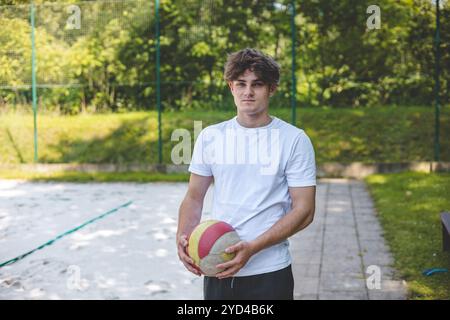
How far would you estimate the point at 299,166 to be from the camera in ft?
8.76

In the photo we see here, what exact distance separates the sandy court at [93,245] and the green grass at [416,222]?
171cm

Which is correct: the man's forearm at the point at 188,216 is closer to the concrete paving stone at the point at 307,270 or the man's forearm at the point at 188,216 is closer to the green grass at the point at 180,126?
the concrete paving stone at the point at 307,270

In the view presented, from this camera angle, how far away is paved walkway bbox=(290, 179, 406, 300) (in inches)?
202

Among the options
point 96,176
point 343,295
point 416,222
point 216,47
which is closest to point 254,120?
point 343,295

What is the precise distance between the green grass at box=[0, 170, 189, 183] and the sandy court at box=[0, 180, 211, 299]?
0.90 metres

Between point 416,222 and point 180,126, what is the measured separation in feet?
21.1

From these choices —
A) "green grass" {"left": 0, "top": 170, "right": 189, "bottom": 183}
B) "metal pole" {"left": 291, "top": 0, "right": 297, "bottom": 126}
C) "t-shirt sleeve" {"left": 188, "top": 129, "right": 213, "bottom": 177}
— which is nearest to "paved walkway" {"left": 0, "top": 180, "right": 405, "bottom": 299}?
"green grass" {"left": 0, "top": 170, "right": 189, "bottom": 183}

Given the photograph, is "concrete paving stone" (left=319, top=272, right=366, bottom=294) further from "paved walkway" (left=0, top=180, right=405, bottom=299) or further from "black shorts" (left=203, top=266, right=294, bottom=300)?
"black shorts" (left=203, top=266, right=294, bottom=300)

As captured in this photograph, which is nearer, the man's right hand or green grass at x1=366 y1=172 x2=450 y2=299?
the man's right hand

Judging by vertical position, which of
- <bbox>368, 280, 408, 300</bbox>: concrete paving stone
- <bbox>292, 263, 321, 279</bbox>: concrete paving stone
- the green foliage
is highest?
the green foliage

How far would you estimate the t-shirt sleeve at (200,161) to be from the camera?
9.15 ft

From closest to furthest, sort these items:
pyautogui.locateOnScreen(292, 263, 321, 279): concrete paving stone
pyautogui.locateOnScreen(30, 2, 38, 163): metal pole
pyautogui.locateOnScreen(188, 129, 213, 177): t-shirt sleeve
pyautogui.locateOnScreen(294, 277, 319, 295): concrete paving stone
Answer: pyautogui.locateOnScreen(188, 129, 213, 177): t-shirt sleeve < pyautogui.locateOnScreen(294, 277, 319, 295): concrete paving stone < pyautogui.locateOnScreen(292, 263, 321, 279): concrete paving stone < pyautogui.locateOnScreen(30, 2, 38, 163): metal pole

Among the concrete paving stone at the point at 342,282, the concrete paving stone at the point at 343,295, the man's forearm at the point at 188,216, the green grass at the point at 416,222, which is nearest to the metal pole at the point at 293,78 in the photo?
the green grass at the point at 416,222

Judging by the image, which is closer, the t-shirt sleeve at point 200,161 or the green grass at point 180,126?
the t-shirt sleeve at point 200,161
